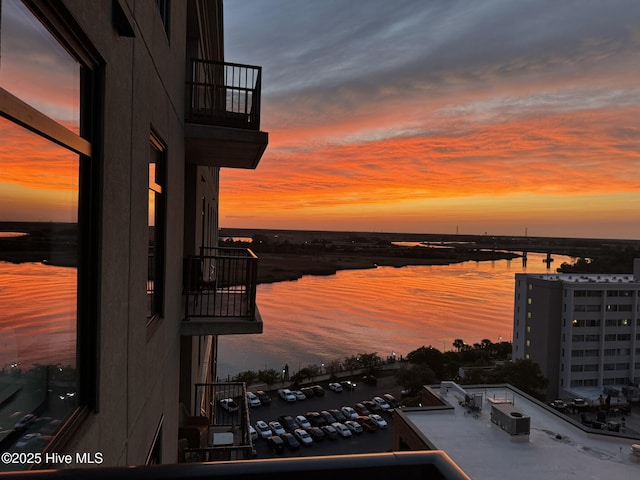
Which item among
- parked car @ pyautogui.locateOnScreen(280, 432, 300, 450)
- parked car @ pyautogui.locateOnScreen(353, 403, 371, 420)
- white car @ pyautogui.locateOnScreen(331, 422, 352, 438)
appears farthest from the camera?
parked car @ pyautogui.locateOnScreen(353, 403, 371, 420)

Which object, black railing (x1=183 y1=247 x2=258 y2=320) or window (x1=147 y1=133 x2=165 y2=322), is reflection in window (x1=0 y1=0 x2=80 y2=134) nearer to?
window (x1=147 y1=133 x2=165 y2=322)

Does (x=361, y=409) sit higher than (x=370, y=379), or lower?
lower

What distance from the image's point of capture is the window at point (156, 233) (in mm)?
4184

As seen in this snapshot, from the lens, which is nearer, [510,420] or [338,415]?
[510,420]

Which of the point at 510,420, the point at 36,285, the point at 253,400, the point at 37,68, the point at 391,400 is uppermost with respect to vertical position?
the point at 37,68

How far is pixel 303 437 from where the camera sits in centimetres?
3102

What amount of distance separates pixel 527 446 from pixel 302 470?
20.0m

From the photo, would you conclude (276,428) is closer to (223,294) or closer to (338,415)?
(338,415)

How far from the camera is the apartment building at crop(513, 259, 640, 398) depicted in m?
50.0

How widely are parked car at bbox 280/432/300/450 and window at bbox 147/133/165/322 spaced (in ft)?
92.8

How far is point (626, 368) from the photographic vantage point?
5206 centimetres

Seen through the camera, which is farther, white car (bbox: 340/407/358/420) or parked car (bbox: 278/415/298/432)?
white car (bbox: 340/407/358/420)

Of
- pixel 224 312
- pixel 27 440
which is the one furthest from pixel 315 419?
pixel 27 440

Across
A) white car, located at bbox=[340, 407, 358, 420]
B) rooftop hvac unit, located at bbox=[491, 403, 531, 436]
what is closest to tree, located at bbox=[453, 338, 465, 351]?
white car, located at bbox=[340, 407, 358, 420]
